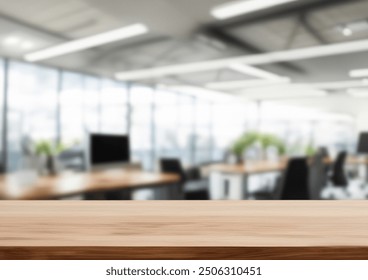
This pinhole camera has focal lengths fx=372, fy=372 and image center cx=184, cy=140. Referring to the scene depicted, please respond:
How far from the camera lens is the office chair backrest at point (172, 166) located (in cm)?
362

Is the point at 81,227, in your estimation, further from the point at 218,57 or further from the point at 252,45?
the point at 218,57

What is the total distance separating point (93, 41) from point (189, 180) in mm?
2811

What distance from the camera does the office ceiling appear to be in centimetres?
135

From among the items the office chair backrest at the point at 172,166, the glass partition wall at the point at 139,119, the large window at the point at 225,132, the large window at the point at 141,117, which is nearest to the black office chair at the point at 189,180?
the office chair backrest at the point at 172,166

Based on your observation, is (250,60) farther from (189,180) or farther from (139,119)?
(189,180)

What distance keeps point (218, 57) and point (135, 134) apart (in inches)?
46.9

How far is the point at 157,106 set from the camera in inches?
110

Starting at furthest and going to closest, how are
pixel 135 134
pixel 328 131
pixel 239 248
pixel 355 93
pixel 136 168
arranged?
pixel 328 131 < pixel 136 168 < pixel 135 134 < pixel 355 93 < pixel 239 248

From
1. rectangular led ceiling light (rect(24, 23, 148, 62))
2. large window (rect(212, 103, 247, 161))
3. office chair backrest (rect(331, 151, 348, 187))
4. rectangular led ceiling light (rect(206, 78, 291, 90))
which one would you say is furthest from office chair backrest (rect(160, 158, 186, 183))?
office chair backrest (rect(331, 151, 348, 187))

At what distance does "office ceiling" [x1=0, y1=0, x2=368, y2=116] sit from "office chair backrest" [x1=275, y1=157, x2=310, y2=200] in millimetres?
1120

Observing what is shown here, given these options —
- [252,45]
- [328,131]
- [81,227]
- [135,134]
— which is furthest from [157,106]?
[328,131]

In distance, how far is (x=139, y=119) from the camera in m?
2.73

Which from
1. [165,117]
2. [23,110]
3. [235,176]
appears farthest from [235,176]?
[23,110]

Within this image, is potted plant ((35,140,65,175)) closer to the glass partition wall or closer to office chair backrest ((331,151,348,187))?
the glass partition wall
